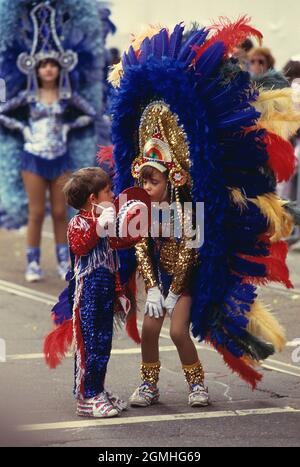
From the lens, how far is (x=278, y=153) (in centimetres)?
651

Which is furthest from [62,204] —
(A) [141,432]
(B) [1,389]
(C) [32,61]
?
(A) [141,432]

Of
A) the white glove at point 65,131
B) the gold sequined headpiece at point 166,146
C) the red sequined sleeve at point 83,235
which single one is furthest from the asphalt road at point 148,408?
the white glove at point 65,131

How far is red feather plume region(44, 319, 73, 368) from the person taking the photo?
22.5 ft

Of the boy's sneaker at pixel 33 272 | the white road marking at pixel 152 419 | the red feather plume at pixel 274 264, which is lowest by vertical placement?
the white road marking at pixel 152 419

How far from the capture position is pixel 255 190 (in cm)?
650

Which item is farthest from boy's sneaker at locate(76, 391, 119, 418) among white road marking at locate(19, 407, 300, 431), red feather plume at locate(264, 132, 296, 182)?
red feather plume at locate(264, 132, 296, 182)

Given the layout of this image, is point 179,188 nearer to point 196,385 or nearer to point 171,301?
point 171,301

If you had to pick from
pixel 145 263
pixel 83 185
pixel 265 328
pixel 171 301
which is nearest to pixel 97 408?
pixel 171 301

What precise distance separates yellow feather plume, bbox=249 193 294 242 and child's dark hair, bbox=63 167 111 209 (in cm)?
79

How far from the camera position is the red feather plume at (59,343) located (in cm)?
685

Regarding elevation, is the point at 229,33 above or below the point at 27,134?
below

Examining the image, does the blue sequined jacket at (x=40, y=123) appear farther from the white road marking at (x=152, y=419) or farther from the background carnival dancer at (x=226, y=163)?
the white road marking at (x=152, y=419)

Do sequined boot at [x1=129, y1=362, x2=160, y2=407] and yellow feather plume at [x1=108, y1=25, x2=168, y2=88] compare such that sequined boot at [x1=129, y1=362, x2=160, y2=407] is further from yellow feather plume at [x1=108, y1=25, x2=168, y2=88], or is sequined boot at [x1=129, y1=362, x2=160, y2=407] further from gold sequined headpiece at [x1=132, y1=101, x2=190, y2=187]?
yellow feather plume at [x1=108, y1=25, x2=168, y2=88]

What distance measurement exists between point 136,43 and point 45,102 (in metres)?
3.86
